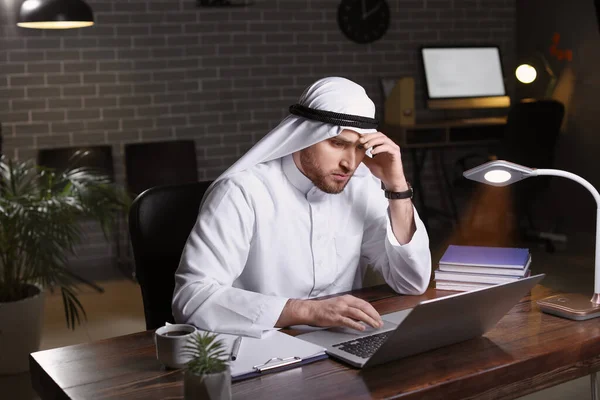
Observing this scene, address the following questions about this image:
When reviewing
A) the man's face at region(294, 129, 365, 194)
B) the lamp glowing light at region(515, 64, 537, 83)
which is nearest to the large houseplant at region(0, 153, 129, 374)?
the man's face at region(294, 129, 365, 194)

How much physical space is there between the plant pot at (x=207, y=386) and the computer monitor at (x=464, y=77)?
5.44 metres

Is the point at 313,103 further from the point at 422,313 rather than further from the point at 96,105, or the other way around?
the point at 96,105

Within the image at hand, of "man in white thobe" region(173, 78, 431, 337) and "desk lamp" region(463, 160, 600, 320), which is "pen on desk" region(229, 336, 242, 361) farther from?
"desk lamp" region(463, 160, 600, 320)

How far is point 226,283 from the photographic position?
1.92m

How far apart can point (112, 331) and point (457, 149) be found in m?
3.70

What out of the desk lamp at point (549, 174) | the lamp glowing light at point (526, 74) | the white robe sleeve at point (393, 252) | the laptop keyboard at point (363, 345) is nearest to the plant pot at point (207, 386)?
the laptop keyboard at point (363, 345)

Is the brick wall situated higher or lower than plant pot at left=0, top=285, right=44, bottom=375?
higher

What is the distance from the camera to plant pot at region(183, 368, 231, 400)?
1.28 m

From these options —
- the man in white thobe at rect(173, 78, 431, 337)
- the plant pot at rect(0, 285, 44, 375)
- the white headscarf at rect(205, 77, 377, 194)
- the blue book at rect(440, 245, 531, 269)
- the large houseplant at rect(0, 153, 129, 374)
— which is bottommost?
the plant pot at rect(0, 285, 44, 375)

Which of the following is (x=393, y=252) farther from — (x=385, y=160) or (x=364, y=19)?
(x=364, y=19)

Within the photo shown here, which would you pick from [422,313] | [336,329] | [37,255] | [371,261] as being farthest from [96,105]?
[422,313]

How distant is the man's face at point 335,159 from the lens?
2.08 metres

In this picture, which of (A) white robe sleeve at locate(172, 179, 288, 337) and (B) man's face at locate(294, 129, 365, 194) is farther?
(B) man's face at locate(294, 129, 365, 194)

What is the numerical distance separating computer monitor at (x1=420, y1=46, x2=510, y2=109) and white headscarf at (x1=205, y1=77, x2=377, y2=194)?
455cm
